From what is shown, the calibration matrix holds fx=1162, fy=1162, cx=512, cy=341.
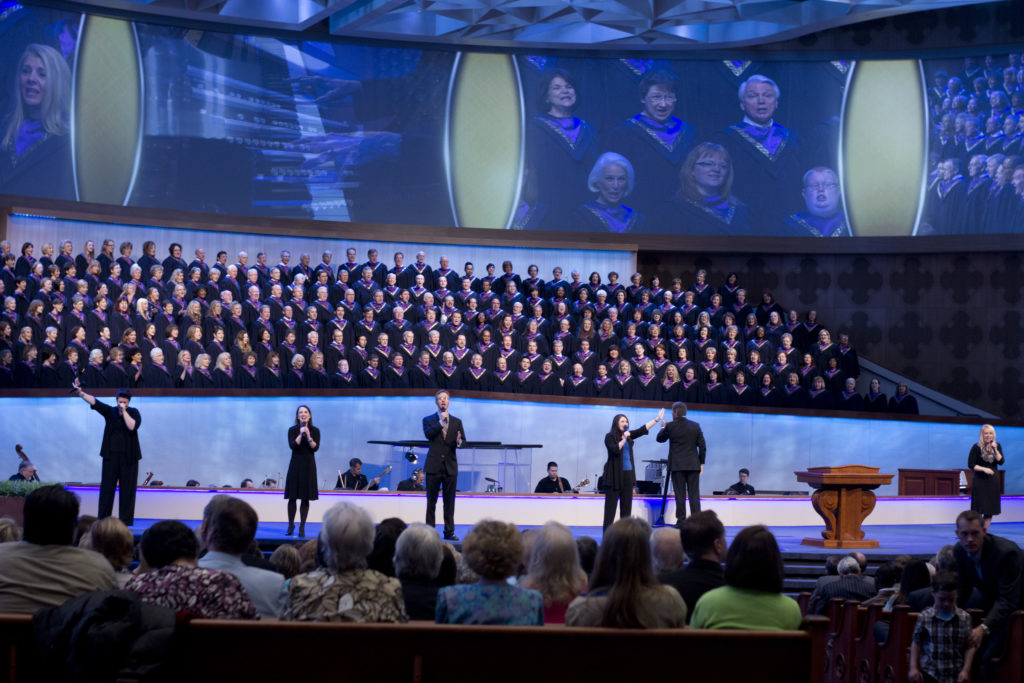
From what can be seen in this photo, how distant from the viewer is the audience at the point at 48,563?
3504mm

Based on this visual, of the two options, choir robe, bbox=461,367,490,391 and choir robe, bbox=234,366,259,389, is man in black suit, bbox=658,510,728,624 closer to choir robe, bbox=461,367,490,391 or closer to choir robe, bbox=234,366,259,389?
choir robe, bbox=234,366,259,389

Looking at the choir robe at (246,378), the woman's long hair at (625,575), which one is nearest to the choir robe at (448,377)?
the choir robe at (246,378)

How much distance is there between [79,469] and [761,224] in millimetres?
12824

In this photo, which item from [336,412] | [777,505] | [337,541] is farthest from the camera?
[336,412]

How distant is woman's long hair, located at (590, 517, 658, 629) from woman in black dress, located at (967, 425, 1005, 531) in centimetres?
829

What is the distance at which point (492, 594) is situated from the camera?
3.59 meters

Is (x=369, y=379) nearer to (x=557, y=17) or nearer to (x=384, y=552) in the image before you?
(x=557, y=17)

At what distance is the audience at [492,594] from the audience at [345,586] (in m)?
0.17

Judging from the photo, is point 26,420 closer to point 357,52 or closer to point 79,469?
point 79,469

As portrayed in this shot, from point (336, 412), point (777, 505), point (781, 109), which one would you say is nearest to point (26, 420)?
point (336, 412)

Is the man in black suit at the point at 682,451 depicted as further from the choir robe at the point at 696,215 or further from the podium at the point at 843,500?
the choir robe at the point at 696,215

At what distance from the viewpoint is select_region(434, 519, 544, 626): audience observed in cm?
355

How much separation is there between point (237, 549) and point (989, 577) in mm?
3309

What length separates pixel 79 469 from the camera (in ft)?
43.9
